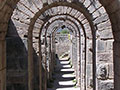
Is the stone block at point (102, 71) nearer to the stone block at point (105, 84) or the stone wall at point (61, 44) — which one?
the stone block at point (105, 84)

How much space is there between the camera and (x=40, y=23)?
349 inches

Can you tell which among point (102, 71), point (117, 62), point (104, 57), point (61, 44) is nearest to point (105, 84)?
point (102, 71)

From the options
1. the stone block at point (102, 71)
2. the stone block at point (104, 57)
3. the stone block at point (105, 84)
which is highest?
the stone block at point (104, 57)

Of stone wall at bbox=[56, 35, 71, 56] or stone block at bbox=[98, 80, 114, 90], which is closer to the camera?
stone block at bbox=[98, 80, 114, 90]

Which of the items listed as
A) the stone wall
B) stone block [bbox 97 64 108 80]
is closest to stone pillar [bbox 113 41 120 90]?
stone block [bbox 97 64 108 80]

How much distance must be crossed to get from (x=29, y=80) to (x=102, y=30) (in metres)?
2.39

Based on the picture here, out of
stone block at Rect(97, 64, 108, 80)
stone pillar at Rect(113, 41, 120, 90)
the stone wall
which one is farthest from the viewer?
the stone wall

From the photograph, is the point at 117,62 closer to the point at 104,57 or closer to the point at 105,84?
the point at 104,57

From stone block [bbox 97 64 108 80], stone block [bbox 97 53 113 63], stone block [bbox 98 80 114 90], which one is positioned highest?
stone block [bbox 97 53 113 63]

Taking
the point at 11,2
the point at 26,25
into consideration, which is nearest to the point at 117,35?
the point at 11,2

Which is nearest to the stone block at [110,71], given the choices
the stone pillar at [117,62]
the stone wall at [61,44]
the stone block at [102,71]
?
the stone block at [102,71]

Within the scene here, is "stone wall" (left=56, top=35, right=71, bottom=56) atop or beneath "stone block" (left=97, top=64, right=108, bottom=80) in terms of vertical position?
atop

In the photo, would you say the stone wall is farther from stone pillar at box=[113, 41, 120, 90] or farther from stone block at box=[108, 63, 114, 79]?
stone pillar at box=[113, 41, 120, 90]

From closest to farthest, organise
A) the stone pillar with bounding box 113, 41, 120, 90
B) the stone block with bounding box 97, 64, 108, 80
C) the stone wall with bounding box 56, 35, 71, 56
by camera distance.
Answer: the stone pillar with bounding box 113, 41, 120, 90 < the stone block with bounding box 97, 64, 108, 80 < the stone wall with bounding box 56, 35, 71, 56
